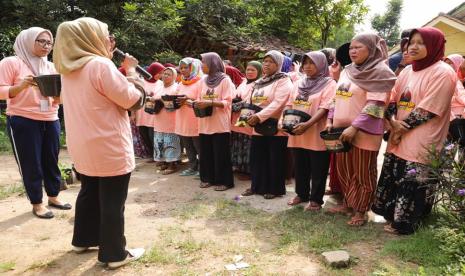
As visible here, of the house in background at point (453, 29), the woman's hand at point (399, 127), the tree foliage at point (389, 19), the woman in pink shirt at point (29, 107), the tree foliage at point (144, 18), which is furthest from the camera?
the tree foliage at point (389, 19)

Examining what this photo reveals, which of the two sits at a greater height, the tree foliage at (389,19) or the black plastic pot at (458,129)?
the tree foliage at (389,19)

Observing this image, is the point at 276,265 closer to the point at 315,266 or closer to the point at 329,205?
the point at 315,266

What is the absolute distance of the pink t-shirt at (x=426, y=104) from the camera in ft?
10.8

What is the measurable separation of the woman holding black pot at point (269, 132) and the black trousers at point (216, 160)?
0.45 meters

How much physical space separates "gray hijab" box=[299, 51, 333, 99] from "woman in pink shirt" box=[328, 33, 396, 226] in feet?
1.32

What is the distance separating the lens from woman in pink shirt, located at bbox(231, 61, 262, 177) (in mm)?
5422

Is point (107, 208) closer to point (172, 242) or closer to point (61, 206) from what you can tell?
point (172, 242)

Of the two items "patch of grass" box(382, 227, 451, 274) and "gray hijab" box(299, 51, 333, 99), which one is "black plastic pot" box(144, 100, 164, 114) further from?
"patch of grass" box(382, 227, 451, 274)

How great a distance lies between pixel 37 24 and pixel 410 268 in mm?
Answer: 10202

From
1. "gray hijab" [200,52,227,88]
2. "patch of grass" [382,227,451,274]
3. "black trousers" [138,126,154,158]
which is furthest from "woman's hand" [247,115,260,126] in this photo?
"black trousers" [138,126,154,158]

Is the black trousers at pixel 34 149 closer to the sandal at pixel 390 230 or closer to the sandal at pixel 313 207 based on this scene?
the sandal at pixel 313 207

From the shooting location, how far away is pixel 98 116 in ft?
9.33

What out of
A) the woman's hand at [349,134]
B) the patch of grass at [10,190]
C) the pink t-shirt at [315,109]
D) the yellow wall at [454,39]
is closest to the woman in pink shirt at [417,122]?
the woman's hand at [349,134]

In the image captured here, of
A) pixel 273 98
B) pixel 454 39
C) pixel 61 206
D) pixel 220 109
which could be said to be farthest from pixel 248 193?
pixel 454 39
